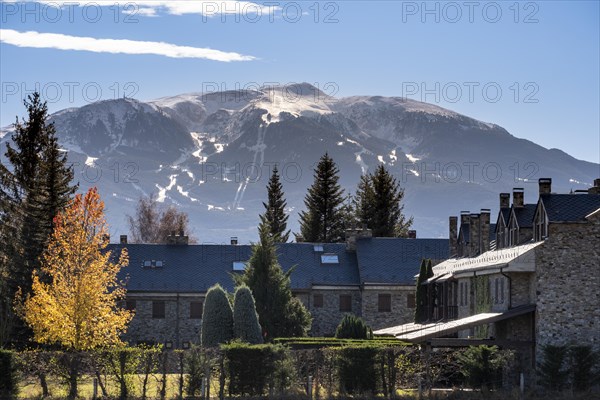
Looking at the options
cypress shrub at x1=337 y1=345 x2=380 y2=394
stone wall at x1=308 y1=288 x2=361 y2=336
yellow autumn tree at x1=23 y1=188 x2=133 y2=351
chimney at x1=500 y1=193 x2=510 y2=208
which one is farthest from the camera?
stone wall at x1=308 y1=288 x2=361 y2=336

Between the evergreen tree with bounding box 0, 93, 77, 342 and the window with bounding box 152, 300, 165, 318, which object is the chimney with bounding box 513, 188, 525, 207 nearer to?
the evergreen tree with bounding box 0, 93, 77, 342

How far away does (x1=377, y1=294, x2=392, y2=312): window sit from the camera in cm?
7556

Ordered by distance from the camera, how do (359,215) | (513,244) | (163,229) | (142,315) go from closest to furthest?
(513,244)
(142,315)
(359,215)
(163,229)

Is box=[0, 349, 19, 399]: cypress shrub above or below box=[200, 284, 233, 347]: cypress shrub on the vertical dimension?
below

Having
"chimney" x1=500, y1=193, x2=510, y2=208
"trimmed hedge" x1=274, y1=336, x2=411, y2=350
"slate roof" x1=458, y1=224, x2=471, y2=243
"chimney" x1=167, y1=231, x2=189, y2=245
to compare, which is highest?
"chimney" x1=500, y1=193, x2=510, y2=208

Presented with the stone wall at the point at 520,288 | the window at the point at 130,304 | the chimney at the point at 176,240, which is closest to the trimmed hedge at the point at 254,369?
the stone wall at the point at 520,288

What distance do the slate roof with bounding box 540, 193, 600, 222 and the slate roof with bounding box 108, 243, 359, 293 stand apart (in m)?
27.9

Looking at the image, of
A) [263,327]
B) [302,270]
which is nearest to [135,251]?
[302,270]

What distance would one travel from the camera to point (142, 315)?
73.7 m

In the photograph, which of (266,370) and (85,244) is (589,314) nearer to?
(266,370)

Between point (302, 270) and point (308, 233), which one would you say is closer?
point (302, 270)

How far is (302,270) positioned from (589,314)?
107ft

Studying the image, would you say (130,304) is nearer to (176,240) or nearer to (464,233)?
(176,240)

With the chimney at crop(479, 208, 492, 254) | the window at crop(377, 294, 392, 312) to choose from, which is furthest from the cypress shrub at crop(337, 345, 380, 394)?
the window at crop(377, 294, 392, 312)
